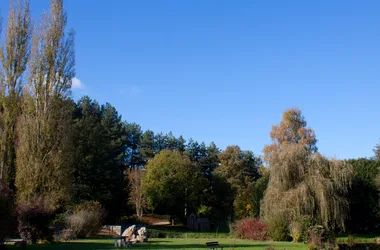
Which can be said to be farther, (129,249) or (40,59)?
(40,59)

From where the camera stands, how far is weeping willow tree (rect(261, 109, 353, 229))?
24.5m

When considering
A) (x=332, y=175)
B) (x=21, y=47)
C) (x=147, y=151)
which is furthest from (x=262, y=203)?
(x=147, y=151)

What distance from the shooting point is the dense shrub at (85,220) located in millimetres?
24469

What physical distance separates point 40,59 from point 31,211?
432 inches

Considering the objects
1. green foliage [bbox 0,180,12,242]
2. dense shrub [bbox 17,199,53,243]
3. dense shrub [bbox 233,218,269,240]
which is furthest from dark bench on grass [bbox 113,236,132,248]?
dense shrub [bbox 233,218,269,240]

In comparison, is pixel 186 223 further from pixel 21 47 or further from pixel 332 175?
pixel 21 47

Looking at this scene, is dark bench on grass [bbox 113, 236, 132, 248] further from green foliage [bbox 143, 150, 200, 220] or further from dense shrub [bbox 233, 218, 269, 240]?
green foliage [bbox 143, 150, 200, 220]

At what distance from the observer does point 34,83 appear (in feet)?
84.7

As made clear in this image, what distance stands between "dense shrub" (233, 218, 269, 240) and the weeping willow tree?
728 mm

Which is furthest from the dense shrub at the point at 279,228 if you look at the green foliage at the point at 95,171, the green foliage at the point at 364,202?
the green foliage at the point at 95,171

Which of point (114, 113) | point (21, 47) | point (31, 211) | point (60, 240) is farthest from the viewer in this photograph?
point (114, 113)

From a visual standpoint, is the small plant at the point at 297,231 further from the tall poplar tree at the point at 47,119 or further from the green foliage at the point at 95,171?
the green foliage at the point at 95,171

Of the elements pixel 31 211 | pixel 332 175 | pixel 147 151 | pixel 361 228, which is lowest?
pixel 361 228

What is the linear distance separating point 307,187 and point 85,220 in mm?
13942
